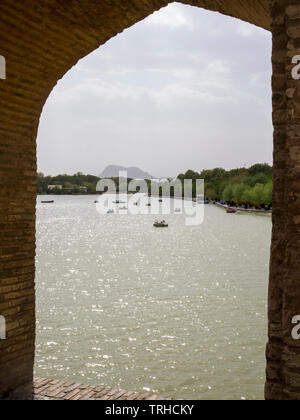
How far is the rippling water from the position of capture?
8141 mm

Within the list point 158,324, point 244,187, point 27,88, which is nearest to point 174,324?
point 158,324

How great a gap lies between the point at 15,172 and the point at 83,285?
490 inches

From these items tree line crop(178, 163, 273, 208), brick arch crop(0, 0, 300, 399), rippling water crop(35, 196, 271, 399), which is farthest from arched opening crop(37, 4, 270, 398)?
tree line crop(178, 163, 273, 208)

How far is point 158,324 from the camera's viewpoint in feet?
37.1

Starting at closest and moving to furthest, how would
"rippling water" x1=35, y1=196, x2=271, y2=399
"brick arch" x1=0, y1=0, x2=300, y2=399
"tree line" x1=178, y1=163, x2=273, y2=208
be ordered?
"brick arch" x1=0, y1=0, x2=300, y2=399, "rippling water" x1=35, y1=196, x2=271, y2=399, "tree line" x1=178, y1=163, x2=273, y2=208

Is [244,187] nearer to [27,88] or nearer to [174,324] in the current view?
[174,324]

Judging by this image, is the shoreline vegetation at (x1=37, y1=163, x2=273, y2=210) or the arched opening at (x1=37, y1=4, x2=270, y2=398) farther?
the shoreline vegetation at (x1=37, y1=163, x2=273, y2=210)

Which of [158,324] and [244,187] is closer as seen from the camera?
[158,324]

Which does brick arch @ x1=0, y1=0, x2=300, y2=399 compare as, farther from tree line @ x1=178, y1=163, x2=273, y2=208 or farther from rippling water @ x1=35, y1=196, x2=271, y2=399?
tree line @ x1=178, y1=163, x2=273, y2=208

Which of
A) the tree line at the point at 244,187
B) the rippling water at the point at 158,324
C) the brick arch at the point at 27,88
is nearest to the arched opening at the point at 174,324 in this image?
the rippling water at the point at 158,324

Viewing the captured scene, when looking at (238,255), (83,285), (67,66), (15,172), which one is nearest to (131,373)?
(15,172)

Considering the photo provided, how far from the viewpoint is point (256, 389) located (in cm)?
761

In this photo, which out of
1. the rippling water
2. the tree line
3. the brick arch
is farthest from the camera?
the tree line

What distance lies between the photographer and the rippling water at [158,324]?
814cm
